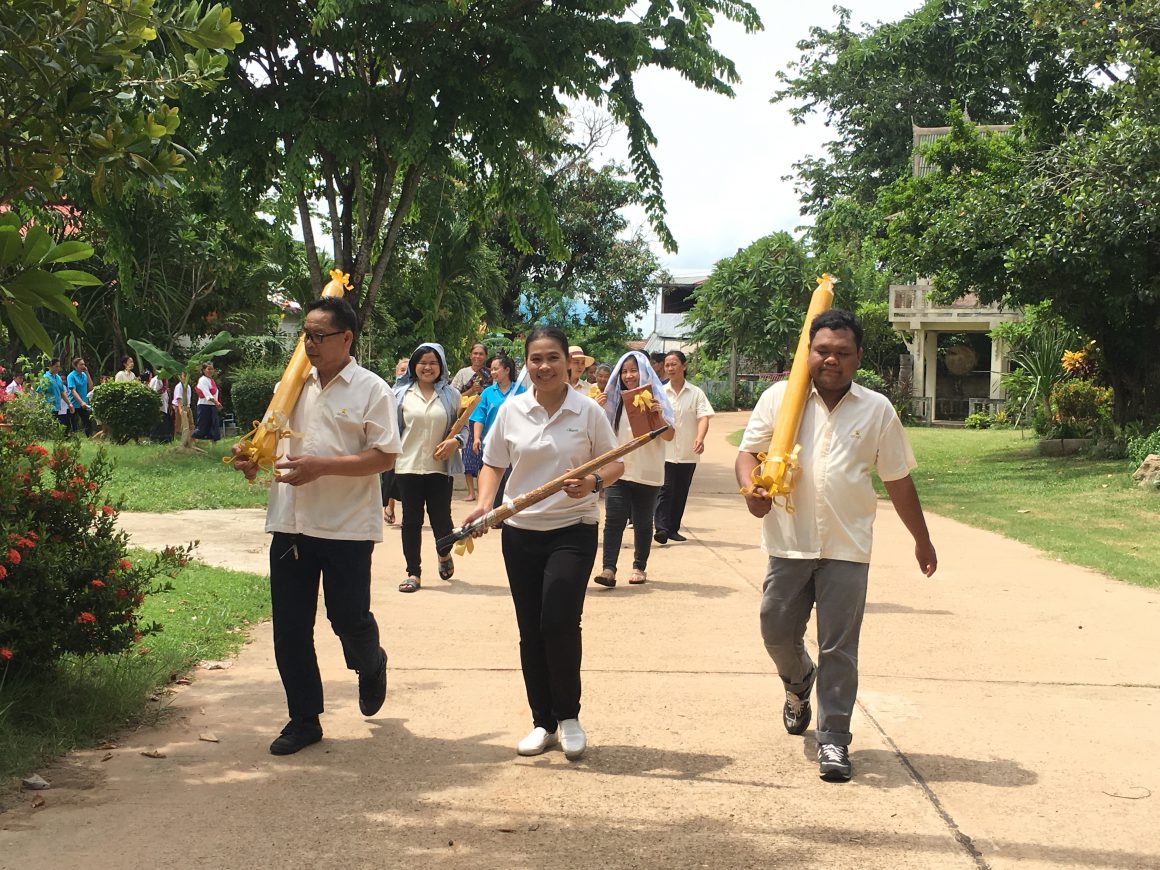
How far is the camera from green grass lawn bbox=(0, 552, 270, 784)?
5.08 m

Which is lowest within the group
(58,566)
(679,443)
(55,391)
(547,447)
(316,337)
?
(58,566)

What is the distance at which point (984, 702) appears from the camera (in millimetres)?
6211

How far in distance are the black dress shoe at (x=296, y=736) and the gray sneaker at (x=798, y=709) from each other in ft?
6.74

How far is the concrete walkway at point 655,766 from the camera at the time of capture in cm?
421

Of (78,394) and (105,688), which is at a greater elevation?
(78,394)

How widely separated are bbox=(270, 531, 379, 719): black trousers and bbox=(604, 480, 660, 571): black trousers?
4.40 m

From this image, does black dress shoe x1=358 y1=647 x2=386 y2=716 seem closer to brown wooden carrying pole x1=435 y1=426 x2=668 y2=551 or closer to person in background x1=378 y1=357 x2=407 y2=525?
brown wooden carrying pole x1=435 y1=426 x2=668 y2=551

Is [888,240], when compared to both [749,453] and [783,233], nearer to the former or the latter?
[749,453]

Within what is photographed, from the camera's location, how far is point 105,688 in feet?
18.8

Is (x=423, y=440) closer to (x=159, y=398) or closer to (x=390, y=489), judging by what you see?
(x=390, y=489)

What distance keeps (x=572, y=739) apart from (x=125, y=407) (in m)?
17.3

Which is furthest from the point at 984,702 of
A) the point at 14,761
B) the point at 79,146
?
the point at 79,146

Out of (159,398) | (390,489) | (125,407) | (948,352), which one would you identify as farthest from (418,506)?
(948,352)

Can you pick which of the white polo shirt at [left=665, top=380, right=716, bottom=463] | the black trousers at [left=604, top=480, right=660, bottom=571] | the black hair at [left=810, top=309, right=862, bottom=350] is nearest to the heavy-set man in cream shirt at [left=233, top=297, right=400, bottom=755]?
the black hair at [left=810, top=309, right=862, bottom=350]
